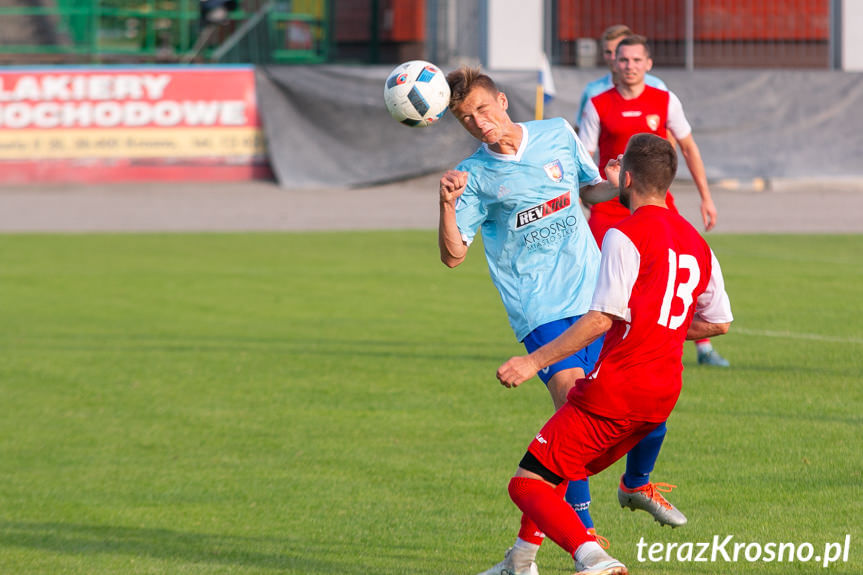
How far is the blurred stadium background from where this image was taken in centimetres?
2558

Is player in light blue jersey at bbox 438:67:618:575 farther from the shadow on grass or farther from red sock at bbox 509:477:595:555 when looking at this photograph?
the shadow on grass

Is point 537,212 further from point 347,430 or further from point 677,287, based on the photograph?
point 347,430

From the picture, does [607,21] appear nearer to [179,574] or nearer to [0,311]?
[0,311]

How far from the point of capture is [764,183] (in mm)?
25500

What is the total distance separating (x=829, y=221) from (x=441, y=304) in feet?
32.9

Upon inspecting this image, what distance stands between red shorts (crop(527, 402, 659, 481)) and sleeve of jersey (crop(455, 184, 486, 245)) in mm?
1360

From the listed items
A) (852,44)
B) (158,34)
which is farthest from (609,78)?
(158,34)

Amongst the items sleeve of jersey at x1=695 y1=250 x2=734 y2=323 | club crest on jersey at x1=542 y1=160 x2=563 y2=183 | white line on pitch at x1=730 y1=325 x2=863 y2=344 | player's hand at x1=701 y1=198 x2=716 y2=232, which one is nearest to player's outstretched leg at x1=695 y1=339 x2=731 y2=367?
player's hand at x1=701 y1=198 x2=716 y2=232

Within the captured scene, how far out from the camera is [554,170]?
6.07 metres

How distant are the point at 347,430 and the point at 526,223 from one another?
2.91 metres

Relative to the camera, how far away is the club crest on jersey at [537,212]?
5.97m

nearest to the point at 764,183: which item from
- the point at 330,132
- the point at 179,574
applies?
the point at 330,132

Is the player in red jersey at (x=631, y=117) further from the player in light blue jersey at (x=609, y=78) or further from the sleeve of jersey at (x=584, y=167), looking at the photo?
the sleeve of jersey at (x=584, y=167)

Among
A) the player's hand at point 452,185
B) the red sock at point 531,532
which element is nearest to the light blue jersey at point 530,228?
the player's hand at point 452,185
